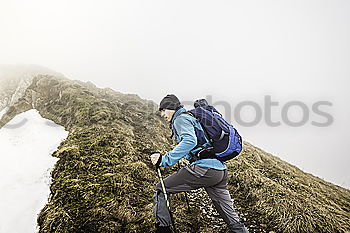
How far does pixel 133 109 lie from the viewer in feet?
60.1

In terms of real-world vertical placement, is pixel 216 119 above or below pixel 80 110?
above

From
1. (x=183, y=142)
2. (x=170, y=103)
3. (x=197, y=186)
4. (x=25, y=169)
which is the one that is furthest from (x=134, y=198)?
(x=25, y=169)

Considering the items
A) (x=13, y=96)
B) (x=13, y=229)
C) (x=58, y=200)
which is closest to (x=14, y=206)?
(x=13, y=229)

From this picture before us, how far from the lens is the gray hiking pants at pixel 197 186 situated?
415cm

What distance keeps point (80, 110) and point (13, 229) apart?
31.3 feet

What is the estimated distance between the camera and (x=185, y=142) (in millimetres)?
3854

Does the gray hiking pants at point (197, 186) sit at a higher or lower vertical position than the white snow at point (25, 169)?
higher

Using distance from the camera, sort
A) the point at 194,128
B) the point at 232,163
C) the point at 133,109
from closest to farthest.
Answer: the point at 194,128
the point at 232,163
the point at 133,109

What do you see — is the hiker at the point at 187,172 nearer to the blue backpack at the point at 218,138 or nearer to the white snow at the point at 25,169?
the blue backpack at the point at 218,138

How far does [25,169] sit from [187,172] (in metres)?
7.31

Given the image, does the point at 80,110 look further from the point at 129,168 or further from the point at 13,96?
the point at 13,96

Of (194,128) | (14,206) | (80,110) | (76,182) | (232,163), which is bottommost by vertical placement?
(232,163)

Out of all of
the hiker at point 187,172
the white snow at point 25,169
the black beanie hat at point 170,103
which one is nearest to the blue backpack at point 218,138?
the hiker at point 187,172

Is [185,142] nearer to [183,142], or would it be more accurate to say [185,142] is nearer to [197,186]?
[183,142]
